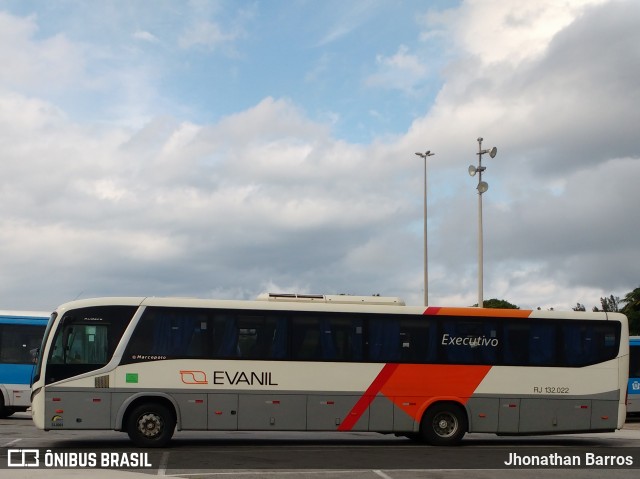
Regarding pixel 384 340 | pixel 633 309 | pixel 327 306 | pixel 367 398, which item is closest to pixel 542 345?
pixel 384 340

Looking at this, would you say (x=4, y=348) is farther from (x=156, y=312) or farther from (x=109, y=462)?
(x=109, y=462)

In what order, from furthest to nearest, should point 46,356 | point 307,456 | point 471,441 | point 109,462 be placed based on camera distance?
point 471,441 < point 46,356 < point 307,456 < point 109,462

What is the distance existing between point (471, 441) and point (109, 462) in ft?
31.5

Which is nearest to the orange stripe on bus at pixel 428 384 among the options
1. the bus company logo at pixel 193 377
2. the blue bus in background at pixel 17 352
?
the bus company logo at pixel 193 377

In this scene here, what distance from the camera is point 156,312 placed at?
19.3 metres

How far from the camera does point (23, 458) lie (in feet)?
52.2

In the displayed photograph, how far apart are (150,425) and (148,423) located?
0.20 feet

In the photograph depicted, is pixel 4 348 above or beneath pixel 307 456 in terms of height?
above

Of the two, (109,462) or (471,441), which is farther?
(471,441)

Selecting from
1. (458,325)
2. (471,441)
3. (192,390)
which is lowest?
(471,441)

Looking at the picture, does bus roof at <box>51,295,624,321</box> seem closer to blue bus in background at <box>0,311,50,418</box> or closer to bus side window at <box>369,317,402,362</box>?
bus side window at <box>369,317,402,362</box>

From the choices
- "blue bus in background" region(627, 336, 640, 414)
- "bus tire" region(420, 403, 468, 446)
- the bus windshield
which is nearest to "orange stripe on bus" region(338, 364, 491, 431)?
"bus tire" region(420, 403, 468, 446)

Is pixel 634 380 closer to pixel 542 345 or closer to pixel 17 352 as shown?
pixel 542 345

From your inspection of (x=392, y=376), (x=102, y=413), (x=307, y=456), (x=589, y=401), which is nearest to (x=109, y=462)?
(x=102, y=413)
